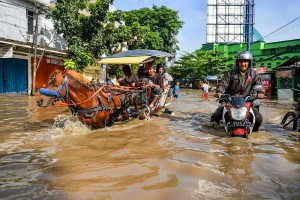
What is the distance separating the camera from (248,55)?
614 centimetres

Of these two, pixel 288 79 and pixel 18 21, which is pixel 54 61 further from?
pixel 288 79

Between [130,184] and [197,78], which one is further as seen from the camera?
[197,78]

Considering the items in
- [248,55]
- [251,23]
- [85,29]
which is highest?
[251,23]

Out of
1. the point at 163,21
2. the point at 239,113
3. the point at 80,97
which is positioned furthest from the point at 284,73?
the point at 163,21

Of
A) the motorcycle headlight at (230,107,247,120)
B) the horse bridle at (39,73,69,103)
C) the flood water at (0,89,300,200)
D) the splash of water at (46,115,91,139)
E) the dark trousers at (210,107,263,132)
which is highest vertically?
the horse bridle at (39,73,69,103)

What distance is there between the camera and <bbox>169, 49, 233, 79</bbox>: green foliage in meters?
43.1

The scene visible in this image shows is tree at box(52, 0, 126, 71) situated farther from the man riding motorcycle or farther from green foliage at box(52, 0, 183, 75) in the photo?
the man riding motorcycle

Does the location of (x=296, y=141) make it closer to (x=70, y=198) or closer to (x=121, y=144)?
(x=121, y=144)

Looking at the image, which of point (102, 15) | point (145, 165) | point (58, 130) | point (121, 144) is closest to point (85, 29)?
point (102, 15)

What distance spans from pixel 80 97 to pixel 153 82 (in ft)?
12.0

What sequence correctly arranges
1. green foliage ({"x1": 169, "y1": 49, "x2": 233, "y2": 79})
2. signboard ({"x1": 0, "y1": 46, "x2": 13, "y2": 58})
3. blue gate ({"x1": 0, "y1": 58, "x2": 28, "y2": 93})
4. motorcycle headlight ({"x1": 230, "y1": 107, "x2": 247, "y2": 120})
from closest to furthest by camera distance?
motorcycle headlight ({"x1": 230, "y1": 107, "x2": 247, "y2": 120}) < signboard ({"x1": 0, "y1": 46, "x2": 13, "y2": 58}) < blue gate ({"x1": 0, "y1": 58, "x2": 28, "y2": 93}) < green foliage ({"x1": 169, "y1": 49, "x2": 233, "y2": 79})

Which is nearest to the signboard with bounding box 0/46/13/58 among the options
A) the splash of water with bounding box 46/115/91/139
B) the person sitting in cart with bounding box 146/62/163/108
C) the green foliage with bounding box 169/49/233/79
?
the person sitting in cart with bounding box 146/62/163/108

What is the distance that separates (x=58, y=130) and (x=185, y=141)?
2761mm

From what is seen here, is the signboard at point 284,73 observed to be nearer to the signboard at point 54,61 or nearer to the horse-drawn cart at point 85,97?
the horse-drawn cart at point 85,97
